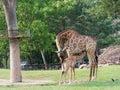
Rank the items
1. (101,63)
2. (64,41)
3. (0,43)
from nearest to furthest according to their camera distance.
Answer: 1. (64,41)
2. (101,63)
3. (0,43)

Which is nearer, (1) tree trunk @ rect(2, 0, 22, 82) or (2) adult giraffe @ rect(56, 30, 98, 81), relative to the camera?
(2) adult giraffe @ rect(56, 30, 98, 81)

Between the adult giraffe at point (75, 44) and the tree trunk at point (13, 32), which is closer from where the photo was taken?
the adult giraffe at point (75, 44)

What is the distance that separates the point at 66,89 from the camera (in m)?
11.6

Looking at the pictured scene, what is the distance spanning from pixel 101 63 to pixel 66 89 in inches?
805

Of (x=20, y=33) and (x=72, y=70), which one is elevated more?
(x=20, y=33)

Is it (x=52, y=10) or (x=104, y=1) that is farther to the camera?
(x=52, y=10)

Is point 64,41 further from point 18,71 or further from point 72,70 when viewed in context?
point 18,71

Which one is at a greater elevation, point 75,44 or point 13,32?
point 13,32

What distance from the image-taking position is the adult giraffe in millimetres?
15591

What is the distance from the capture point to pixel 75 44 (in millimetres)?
15914

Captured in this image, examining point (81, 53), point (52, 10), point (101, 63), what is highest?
point (52, 10)

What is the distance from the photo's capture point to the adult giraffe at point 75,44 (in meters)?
15.6

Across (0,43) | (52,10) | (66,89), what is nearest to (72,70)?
(66,89)

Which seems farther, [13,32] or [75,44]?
[13,32]
